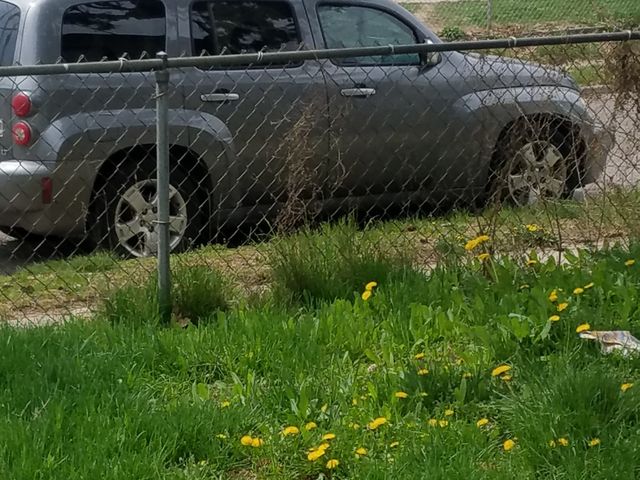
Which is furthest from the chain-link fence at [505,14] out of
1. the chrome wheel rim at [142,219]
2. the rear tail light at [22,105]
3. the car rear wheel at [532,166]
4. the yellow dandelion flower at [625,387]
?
the yellow dandelion flower at [625,387]

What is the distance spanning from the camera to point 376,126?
7168mm

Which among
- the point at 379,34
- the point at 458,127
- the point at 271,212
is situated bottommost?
the point at 271,212

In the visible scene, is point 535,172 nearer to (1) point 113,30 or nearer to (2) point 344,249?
(2) point 344,249

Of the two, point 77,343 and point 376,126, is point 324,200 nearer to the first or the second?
point 376,126

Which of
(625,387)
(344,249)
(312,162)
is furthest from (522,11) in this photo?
(625,387)

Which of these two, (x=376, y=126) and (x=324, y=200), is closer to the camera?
(x=324, y=200)

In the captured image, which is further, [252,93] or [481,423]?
[252,93]

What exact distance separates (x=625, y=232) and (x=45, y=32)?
3732mm

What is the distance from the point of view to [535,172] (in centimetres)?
648

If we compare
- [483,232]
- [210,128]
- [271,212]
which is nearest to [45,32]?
[210,128]

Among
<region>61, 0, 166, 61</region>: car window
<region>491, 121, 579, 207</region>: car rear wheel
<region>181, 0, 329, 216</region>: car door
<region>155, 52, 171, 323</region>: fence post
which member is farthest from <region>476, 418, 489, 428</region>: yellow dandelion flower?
<region>61, 0, 166, 61</region>: car window

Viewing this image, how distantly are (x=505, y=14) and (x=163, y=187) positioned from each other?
1820 cm

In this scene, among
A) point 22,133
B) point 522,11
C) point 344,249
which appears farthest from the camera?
point 522,11

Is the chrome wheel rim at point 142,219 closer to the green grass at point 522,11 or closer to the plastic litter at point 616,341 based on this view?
the plastic litter at point 616,341
